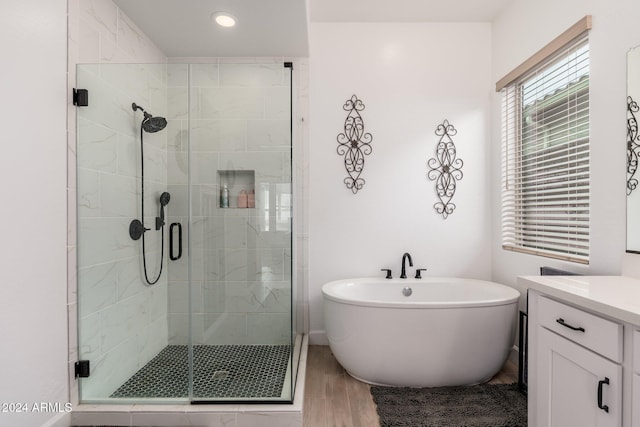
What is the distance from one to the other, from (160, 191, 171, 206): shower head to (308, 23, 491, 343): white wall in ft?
4.17

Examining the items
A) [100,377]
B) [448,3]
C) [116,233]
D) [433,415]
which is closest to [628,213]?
[433,415]

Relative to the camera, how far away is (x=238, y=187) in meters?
1.99

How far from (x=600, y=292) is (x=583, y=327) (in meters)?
0.16

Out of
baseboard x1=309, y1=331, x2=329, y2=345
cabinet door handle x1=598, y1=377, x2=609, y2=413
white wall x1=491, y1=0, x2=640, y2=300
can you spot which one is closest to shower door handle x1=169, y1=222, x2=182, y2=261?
baseboard x1=309, y1=331, x2=329, y2=345

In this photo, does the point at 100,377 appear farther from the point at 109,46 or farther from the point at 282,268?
the point at 109,46

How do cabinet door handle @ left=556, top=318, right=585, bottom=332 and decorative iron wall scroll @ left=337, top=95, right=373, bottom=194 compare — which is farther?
decorative iron wall scroll @ left=337, top=95, right=373, bottom=194

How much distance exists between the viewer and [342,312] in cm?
224

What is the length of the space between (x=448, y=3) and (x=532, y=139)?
1237mm

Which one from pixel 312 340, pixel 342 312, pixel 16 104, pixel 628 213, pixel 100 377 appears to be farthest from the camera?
pixel 312 340

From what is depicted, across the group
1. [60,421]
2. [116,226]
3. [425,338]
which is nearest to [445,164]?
[425,338]

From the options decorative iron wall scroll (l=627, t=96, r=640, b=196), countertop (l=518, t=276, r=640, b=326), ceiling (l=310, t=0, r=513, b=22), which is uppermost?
ceiling (l=310, t=0, r=513, b=22)

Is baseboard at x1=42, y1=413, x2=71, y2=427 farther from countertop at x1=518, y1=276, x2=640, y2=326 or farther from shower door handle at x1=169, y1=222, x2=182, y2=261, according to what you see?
countertop at x1=518, y1=276, x2=640, y2=326

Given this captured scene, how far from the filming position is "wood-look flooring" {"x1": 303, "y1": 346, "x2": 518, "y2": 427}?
189 cm

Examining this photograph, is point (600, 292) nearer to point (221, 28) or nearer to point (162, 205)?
point (162, 205)
